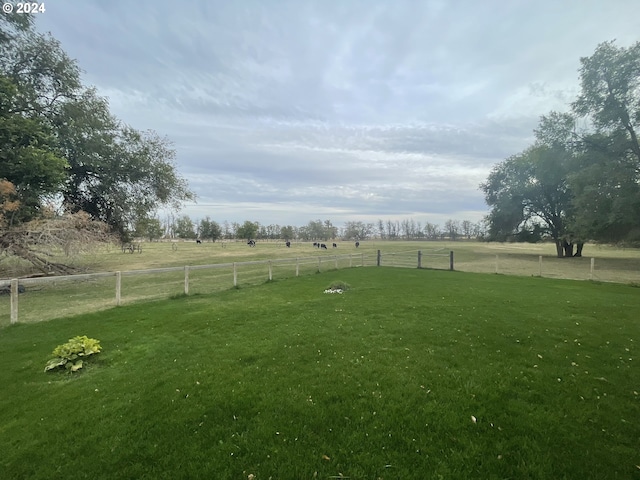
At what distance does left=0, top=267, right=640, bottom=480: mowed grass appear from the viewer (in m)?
2.68

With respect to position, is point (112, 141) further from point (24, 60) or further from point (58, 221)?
point (58, 221)

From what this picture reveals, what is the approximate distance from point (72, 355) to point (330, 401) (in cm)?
409

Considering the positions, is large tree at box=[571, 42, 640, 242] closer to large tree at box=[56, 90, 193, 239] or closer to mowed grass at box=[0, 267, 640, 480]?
mowed grass at box=[0, 267, 640, 480]

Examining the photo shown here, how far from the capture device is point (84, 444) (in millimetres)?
2975

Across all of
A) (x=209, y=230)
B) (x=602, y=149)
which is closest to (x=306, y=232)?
(x=209, y=230)

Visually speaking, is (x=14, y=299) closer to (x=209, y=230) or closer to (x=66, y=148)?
(x=66, y=148)

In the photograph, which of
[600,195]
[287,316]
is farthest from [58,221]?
[600,195]

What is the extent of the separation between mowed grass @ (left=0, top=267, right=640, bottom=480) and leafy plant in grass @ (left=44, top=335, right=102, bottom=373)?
19 cm

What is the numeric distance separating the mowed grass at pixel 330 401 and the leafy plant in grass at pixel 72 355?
0.19m

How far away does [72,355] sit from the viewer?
188 inches

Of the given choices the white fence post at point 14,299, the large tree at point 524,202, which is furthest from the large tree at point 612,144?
the white fence post at point 14,299

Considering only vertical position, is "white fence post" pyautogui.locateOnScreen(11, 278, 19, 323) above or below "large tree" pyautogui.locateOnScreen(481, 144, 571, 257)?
below

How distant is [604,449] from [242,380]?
12.5 ft

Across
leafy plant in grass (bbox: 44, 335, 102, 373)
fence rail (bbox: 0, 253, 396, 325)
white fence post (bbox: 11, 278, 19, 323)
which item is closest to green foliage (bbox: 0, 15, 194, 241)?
fence rail (bbox: 0, 253, 396, 325)
